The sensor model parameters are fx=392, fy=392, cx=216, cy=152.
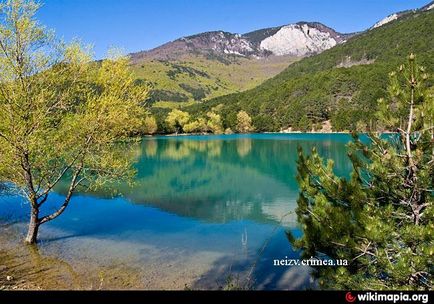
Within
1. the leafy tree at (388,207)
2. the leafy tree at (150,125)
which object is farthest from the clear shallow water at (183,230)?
the leafy tree at (150,125)

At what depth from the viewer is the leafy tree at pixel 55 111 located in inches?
819

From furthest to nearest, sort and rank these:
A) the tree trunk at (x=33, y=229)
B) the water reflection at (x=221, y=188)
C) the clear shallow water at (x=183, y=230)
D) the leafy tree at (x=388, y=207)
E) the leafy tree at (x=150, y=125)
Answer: the leafy tree at (x=150, y=125)
the water reflection at (x=221, y=188)
the tree trunk at (x=33, y=229)
the clear shallow water at (x=183, y=230)
the leafy tree at (x=388, y=207)

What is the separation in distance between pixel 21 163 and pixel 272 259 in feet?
48.9

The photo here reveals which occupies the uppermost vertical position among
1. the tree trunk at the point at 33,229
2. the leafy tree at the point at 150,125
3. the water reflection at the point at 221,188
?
the leafy tree at the point at 150,125

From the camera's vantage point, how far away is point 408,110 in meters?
11.6

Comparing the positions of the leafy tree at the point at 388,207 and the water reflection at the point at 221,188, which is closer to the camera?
the leafy tree at the point at 388,207

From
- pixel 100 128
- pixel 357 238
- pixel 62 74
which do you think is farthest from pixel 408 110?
pixel 62 74

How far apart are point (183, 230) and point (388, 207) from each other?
20431mm

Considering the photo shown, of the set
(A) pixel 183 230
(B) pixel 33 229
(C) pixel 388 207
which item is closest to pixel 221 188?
(A) pixel 183 230

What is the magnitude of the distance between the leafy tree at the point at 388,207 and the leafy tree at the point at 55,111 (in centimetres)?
1482

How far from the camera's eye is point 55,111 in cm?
2314

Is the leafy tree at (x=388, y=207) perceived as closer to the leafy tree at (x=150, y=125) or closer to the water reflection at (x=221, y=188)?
the water reflection at (x=221, y=188)
